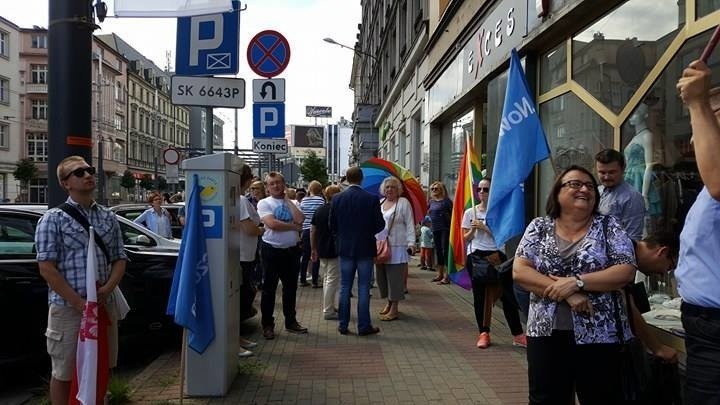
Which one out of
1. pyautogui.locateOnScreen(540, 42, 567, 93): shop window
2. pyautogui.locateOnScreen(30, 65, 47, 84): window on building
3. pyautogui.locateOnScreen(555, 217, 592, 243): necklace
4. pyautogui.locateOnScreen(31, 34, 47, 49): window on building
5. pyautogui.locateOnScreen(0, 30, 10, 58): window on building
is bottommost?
pyautogui.locateOnScreen(555, 217, 592, 243): necklace

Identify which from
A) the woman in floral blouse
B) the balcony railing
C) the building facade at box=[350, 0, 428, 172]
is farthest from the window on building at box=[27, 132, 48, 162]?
the woman in floral blouse

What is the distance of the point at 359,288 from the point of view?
699 cm

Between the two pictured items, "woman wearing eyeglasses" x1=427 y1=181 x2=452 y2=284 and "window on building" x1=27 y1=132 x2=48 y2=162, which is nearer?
"woman wearing eyeglasses" x1=427 y1=181 x2=452 y2=284

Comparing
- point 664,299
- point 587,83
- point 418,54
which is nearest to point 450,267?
point 587,83

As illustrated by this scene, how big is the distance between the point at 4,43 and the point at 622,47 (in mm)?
62578

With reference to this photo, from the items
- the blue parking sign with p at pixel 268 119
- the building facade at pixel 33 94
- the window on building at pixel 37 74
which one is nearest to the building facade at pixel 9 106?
the building facade at pixel 33 94

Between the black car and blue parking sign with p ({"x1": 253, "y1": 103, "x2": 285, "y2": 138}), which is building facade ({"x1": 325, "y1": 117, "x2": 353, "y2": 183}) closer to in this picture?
blue parking sign with p ({"x1": 253, "y1": 103, "x2": 285, "y2": 138})

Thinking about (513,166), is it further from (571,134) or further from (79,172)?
(79,172)

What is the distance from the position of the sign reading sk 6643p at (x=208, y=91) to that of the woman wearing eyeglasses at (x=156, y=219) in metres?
4.46

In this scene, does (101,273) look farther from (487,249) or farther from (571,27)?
(571,27)

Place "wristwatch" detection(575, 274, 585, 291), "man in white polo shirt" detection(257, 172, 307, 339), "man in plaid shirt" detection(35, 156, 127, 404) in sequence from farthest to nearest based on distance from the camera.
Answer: "man in white polo shirt" detection(257, 172, 307, 339) → "man in plaid shirt" detection(35, 156, 127, 404) → "wristwatch" detection(575, 274, 585, 291)

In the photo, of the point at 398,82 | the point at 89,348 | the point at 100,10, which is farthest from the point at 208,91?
the point at 398,82

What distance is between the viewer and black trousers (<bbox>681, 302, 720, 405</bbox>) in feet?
7.50

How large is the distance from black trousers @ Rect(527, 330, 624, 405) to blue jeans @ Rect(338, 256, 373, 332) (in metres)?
3.91
